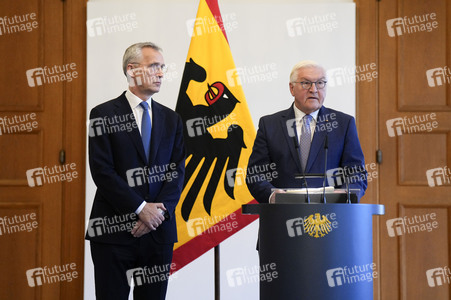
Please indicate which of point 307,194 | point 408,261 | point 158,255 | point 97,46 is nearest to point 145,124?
point 158,255

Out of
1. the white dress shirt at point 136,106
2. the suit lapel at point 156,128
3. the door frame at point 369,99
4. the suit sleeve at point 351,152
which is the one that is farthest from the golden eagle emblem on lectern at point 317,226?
the door frame at point 369,99

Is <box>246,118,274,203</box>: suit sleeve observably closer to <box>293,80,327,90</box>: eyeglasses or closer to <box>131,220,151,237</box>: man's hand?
<box>293,80,327,90</box>: eyeglasses

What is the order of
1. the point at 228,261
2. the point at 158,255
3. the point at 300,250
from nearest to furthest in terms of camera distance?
the point at 300,250 < the point at 158,255 < the point at 228,261

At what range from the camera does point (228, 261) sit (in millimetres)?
4828

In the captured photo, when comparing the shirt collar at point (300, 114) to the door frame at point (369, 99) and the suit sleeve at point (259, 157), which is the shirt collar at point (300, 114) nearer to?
the suit sleeve at point (259, 157)

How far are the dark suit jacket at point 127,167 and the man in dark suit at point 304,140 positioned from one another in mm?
432

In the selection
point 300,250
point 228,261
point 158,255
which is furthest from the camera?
point 228,261

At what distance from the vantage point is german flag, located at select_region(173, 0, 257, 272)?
172 inches

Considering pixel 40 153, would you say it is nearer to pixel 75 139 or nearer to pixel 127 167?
pixel 75 139

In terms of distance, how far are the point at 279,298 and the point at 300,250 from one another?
0.23 meters

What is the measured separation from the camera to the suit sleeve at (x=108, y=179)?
3.02m

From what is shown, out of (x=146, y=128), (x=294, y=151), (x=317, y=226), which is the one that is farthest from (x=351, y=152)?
(x=146, y=128)

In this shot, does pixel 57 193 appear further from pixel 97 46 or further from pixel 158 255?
pixel 158 255

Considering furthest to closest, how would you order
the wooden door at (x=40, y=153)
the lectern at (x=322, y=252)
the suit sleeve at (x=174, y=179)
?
the wooden door at (x=40, y=153) → the suit sleeve at (x=174, y=179) → the lectern at (x=322, y=252)
